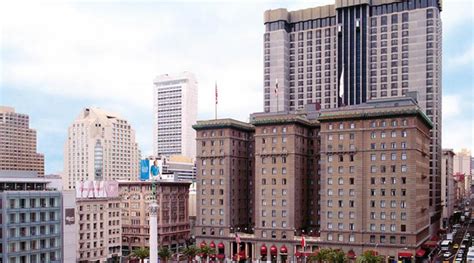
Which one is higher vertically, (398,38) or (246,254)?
(398,38)

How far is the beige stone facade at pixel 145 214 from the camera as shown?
568 feet

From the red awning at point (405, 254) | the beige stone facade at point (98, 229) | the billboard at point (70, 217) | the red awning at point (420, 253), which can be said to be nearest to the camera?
the billboard at point (70, 217)

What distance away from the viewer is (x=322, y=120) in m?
142

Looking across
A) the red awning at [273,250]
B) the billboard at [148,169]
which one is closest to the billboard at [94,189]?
the red awning at [273,250]

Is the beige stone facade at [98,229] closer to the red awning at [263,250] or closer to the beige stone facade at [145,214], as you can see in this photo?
the beige stone facade at [145,214]

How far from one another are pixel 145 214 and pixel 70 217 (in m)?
51.1

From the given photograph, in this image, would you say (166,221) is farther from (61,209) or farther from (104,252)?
(61,209)

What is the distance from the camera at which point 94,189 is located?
151m

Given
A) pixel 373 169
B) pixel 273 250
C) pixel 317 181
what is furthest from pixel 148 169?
pixel 317 181

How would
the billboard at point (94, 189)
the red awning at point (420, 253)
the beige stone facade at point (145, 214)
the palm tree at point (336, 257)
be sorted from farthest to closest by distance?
the beige stone facade at point (145, 214) → the billboard at point (94, 189) → the red awning at point (420, 253) → the palm tree at point (336, 257)

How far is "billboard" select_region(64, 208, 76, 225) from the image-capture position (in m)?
122

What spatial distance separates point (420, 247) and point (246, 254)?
46441 millimetres

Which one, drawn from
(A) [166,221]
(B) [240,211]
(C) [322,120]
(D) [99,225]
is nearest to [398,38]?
(C) [322,120]

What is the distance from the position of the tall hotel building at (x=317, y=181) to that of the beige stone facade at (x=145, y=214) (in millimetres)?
20028
